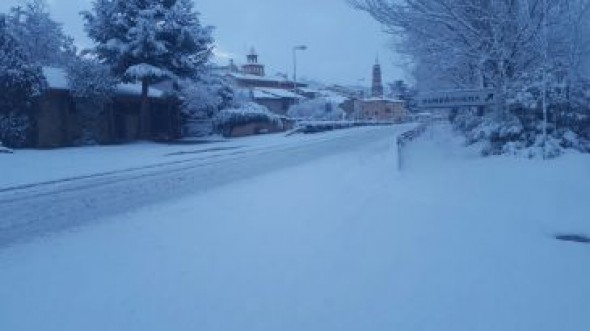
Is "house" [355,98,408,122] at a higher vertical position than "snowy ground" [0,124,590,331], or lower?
higher

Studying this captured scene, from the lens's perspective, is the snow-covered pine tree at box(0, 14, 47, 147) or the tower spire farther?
the tower spire

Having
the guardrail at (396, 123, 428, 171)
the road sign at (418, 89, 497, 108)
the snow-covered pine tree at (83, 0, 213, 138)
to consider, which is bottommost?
the guardrail at (396, 123, 428, 171)

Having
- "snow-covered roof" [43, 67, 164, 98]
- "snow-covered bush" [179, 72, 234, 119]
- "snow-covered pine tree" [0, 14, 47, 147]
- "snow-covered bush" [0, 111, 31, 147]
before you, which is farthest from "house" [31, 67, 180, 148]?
"snow-covered pine tree" [0, 14, 47, 147]

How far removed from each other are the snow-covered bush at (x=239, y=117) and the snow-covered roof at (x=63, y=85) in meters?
4.55

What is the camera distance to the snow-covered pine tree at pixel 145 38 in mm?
35281

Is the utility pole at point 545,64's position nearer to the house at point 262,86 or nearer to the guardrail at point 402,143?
the guardrail at point 402,143

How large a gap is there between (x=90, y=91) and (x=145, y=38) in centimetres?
450

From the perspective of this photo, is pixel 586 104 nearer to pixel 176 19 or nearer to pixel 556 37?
pixel 556 37

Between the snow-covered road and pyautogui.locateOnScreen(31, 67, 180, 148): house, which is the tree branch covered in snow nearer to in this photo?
the snow-covered road

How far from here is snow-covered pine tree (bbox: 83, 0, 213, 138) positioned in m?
35.3

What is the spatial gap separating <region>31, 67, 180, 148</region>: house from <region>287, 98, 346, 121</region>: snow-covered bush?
3416 cm

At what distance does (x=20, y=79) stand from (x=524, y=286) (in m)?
27.5

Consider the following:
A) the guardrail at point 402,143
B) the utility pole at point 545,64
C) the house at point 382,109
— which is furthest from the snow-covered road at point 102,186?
the house at point 382,109

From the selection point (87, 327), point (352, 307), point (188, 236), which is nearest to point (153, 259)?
point (188, 236)
